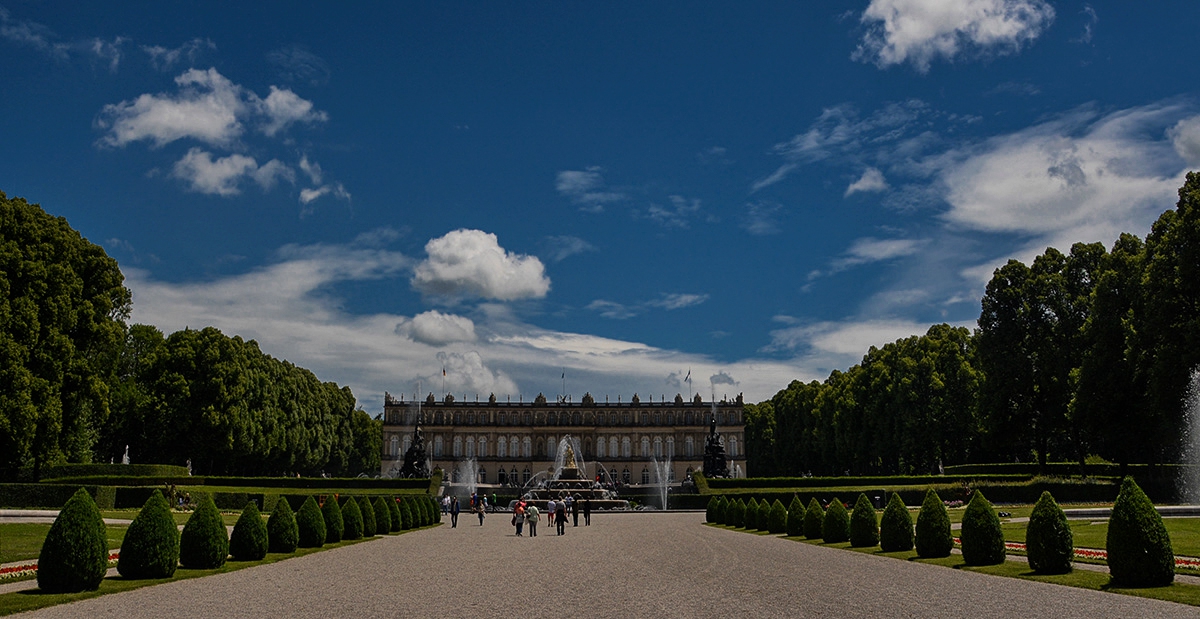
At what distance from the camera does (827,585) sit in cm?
1412

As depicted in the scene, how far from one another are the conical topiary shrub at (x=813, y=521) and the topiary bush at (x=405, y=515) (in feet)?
46.3

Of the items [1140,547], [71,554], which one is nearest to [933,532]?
[1140,547]

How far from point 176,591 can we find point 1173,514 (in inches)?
1028

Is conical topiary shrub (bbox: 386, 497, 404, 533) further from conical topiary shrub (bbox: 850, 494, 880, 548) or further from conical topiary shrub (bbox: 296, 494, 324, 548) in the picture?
conical topiary shrub (bbox: 850, 494, 880, 548)

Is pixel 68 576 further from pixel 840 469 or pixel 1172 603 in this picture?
pixel 840 469

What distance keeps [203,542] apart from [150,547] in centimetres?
173

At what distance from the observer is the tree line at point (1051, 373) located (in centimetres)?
3294

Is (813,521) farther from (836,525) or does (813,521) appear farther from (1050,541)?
(1050,541)

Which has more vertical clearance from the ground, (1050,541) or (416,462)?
(416,462)

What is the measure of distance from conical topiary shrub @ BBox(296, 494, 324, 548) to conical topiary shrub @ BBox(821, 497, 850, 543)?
492 inches

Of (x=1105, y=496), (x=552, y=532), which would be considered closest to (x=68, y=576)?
(x=552, y=532)

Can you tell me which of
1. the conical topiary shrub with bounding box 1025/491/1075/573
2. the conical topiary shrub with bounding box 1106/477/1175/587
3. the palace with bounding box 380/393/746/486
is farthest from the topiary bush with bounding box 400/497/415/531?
the palace with bounding box 380/393/746/486

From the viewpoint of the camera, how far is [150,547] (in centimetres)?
1503

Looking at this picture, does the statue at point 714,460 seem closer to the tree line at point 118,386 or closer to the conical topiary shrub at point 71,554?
the tree line at point 118,386
